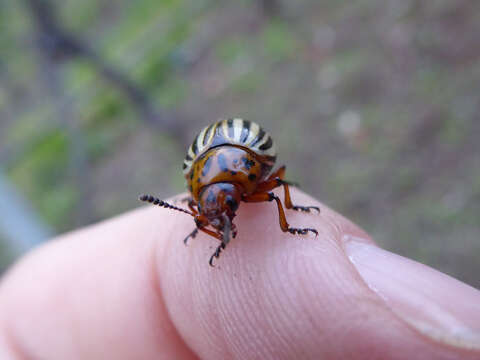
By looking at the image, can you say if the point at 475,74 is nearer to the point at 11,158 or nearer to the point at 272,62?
the point at 272,62

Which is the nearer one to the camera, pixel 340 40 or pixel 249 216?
pixel 249 216

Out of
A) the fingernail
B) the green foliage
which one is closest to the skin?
the fingernail

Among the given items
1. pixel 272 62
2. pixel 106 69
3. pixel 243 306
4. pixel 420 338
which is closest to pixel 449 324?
pixel 420 338

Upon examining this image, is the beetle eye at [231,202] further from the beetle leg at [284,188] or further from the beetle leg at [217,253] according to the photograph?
the beetle leg at [284,188]

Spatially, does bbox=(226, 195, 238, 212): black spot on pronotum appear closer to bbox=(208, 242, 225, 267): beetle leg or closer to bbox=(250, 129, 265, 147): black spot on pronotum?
bbox=(208, 242, 225, 267): beetle leg

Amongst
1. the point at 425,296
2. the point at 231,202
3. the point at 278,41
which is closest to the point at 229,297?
the point at 231,202

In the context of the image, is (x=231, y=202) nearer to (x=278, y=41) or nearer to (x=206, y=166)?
(x=206, y=166)

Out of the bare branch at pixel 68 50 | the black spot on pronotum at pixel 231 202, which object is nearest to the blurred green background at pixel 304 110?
the bare branch at pixel 68 50
